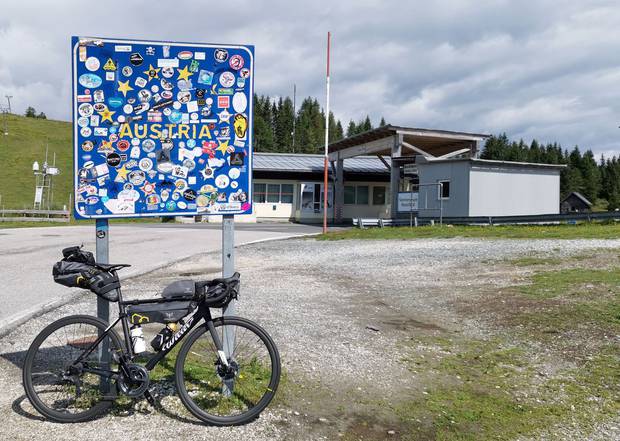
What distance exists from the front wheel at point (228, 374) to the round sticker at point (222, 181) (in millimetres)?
1100

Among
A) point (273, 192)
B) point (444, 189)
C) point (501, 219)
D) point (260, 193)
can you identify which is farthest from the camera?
point (273, 192)

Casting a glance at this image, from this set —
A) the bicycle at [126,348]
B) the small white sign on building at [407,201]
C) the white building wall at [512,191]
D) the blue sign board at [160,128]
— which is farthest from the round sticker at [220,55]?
the small white sign on building at [407,201]

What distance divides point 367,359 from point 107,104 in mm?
3409

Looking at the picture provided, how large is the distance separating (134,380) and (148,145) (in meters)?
1.81

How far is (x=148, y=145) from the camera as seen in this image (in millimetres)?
4109

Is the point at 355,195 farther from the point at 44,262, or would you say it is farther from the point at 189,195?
the point at 189,195

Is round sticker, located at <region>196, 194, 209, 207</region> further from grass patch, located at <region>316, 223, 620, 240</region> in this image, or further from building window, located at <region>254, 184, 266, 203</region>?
building window, located at <region>254, 184, 266, 203</region>

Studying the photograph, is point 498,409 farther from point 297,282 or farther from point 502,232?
point 502,232

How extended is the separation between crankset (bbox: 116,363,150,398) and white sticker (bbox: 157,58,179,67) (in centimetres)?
233

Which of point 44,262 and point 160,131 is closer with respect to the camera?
point 160,131

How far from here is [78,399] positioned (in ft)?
12.7

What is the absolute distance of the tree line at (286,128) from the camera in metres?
110

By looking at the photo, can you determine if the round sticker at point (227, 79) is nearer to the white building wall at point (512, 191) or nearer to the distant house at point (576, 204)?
the white building wall at point (512, 191)

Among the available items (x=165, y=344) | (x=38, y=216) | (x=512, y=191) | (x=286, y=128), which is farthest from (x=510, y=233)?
(x=286, y=128)
